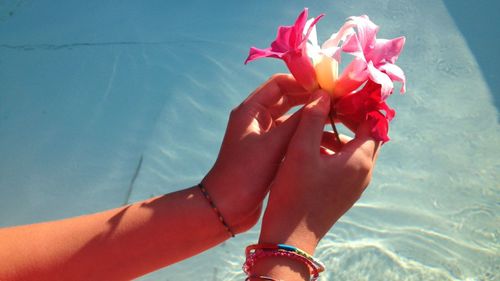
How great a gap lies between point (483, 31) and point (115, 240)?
5.99ft

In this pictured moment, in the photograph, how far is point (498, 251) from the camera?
1.43 meters

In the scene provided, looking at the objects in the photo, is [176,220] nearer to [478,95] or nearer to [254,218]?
Answer: [254,218]

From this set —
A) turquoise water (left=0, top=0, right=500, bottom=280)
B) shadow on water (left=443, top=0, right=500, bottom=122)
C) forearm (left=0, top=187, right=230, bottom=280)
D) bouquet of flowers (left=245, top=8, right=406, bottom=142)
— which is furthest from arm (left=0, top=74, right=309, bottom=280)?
shadow on water (left=443, top=0, right=500, bottom=122)

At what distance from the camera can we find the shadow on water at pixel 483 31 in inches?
78.5

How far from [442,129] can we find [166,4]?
1344 mm

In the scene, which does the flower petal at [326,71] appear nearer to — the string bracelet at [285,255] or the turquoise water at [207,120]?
the string bracelet at [285,255]

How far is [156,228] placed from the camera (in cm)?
92

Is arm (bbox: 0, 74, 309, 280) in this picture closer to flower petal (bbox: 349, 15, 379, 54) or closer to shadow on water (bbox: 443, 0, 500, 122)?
flower petal (bbox: 349, 15, 379, 54)

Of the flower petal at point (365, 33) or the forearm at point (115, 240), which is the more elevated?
the flower petal at point (365, 33)

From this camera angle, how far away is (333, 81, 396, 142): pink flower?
88 cm

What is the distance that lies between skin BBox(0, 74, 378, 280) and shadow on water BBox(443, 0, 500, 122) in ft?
4.20

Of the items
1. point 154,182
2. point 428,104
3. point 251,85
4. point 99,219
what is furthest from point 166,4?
point 99,219

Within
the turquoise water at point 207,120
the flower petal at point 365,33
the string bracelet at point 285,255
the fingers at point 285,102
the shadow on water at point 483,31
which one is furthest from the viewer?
the shadow on water at point 483,31

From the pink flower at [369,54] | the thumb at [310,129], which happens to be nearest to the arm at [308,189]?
the thumb at [310,129]
